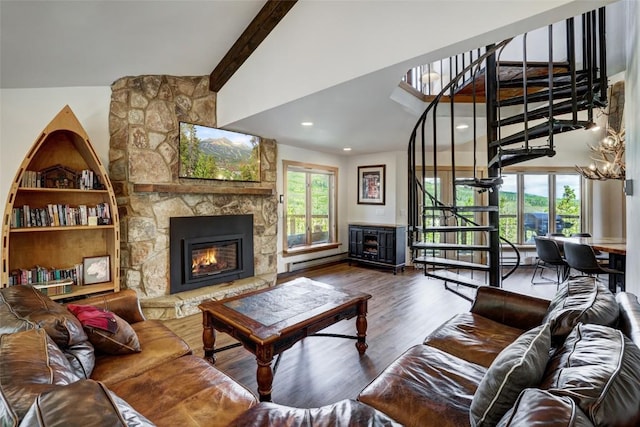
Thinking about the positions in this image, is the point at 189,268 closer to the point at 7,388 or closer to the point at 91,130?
the point at 91,130

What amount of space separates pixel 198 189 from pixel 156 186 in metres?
0.49

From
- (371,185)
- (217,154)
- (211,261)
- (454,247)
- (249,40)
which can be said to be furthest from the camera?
(371,185)

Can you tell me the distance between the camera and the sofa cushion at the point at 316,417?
1171 mm

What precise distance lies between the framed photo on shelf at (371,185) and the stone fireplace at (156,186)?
2991 mm

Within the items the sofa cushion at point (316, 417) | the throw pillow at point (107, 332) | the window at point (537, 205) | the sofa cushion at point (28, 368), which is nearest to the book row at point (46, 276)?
the throw pillow at point (107, 332)

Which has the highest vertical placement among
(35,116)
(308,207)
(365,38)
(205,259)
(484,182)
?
(365,38)

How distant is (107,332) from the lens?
164 cm

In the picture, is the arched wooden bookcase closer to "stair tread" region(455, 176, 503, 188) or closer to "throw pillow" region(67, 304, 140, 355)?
"throw pillow" region(67, 304, 140, 355)

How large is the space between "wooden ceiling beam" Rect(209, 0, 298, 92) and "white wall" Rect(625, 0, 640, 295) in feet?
9.17

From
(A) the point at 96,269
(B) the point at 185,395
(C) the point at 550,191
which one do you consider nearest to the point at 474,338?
(B) the point at 185,395

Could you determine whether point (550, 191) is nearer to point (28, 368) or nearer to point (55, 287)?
A: point (28, 368)

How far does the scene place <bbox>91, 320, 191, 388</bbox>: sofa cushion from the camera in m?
1.50

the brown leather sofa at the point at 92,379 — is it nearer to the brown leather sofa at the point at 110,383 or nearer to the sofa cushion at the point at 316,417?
the brown leather sofa at the point at 110,383

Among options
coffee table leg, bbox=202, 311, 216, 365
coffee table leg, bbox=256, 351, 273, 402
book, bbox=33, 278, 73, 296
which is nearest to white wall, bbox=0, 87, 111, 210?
book, bbox=33, 278, 73, 296
